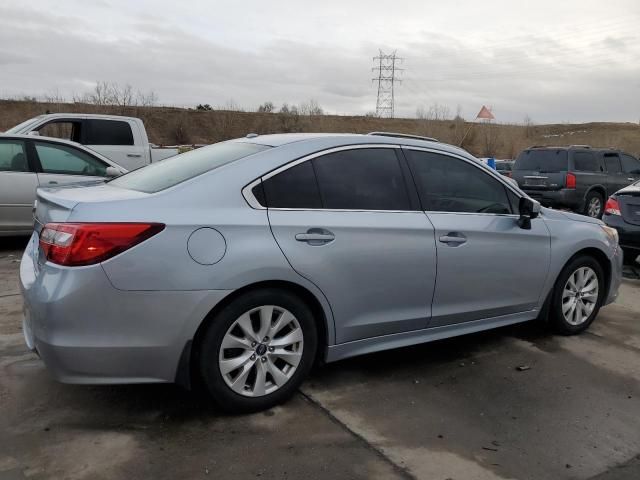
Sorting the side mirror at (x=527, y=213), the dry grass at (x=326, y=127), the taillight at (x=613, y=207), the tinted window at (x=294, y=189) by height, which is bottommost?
the taillight at (x=613, y=207)

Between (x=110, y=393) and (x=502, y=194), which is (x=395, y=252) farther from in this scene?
(x=110, y=393)

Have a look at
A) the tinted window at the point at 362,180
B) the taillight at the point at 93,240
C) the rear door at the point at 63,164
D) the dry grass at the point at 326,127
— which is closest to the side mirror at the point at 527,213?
the tinted window at the point at 362,180

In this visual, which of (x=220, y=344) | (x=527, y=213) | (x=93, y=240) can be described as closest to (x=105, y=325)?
(x=93, y=240)

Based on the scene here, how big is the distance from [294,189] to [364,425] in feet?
4.53

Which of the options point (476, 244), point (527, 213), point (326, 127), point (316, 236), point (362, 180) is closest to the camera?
point (316, 236)

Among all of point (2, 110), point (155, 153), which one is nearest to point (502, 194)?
point (155, 153)

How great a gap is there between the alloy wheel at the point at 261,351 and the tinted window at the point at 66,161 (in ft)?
18.4

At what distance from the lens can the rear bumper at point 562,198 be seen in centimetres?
1250

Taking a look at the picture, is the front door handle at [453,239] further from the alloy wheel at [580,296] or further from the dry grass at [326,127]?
the dry grass at [326,127]

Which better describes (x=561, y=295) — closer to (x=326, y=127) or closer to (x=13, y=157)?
(x=13, y=157)

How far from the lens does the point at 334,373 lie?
13.0 feet

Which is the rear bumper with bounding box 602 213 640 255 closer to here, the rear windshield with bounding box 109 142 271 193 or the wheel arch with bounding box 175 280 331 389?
the wheel arch with bounding box 175 280 331 389

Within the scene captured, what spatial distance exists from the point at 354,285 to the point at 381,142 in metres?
1.03

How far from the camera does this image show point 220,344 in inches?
123
